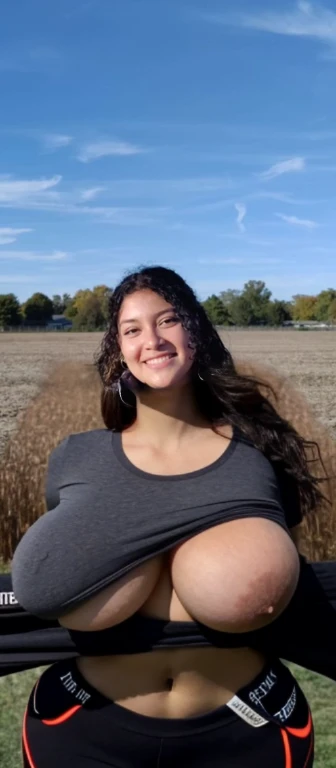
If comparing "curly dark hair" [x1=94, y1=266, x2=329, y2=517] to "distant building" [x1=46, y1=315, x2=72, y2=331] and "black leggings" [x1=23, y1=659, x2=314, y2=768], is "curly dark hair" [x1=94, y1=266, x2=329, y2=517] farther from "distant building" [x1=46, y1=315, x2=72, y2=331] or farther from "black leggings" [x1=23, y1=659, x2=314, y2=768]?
"distant building" [x1=46, y1=315, x2=72, y2=331]

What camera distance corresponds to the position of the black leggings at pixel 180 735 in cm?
160

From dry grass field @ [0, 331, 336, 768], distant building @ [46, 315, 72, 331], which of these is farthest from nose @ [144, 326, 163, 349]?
distant building @ [46, 315, 72, 331]

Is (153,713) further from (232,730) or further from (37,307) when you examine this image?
(37,307)

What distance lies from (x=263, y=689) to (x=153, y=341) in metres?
0.70

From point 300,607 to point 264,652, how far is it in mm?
136

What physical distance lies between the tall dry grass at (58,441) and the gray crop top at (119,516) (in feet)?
9.50

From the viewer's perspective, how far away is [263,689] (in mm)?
1646

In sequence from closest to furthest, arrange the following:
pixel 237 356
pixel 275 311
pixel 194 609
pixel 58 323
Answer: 1. pixel 194 609
2. pixel 237 356
3. pixel 275 311
4. pixel 58 323

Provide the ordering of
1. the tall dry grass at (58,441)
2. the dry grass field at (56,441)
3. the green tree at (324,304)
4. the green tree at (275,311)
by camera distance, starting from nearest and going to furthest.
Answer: the dry grass field at (56,441) < the tall dry grass at (58,441) < the green tree at (275,311) < the green tree at (324,304)

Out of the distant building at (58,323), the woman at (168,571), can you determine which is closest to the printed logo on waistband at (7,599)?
the woman at (168,571)

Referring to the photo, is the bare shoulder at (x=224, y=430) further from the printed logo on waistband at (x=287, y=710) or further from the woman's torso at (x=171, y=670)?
the printed logo on waistband at (x=287, y=710)

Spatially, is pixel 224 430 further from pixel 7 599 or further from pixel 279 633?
pixel 7 599

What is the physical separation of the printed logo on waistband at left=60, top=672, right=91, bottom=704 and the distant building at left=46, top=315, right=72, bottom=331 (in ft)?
100

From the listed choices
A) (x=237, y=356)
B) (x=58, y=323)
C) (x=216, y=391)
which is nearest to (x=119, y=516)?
(x=216, y=391)
